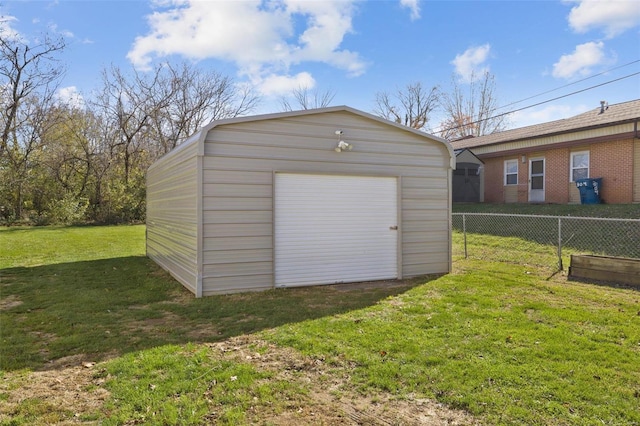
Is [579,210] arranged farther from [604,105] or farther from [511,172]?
[604,105]

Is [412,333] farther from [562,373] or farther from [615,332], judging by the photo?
[615,332]

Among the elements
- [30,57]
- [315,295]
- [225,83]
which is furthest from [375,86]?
[315,295]

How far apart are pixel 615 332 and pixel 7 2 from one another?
73.6 feet

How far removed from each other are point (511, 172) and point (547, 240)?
7.62m

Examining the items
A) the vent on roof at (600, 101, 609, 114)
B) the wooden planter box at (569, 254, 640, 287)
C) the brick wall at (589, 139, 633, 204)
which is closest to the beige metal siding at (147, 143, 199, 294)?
the wooden planter box at (569, 254, 640, 287)

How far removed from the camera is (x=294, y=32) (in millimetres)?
15375

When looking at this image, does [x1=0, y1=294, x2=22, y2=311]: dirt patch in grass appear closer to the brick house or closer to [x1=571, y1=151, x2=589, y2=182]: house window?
the brick house

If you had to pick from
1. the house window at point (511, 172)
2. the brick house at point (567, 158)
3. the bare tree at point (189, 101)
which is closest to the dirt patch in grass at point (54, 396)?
the brick house at point (567, 158)

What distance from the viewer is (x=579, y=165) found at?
13797mm

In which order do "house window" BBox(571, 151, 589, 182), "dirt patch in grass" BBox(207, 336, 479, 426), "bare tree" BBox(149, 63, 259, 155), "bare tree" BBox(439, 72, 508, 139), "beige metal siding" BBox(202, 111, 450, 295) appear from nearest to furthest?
"dirt patch in grass" BBox(207, 336, 479, 426), "beige metal siding" BBox(202, 111, 450, 295), "house window" BBox(571, 151, 589, 182), "bare tree" BBox(149, 63, 259, 155), "bare tree" BBox(439, 72, 508, 139)

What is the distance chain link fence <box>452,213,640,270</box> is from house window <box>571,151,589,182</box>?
11.0ft

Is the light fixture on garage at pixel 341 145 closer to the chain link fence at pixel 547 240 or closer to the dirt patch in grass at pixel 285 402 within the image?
the chain link fence at pixel 547 240

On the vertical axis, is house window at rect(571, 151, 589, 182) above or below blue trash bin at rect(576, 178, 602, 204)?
above

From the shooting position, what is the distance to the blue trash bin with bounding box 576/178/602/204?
1288 centimetres
